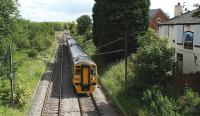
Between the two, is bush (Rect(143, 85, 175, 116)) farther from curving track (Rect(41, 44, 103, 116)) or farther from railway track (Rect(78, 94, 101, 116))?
curving track (Rect(41, 44, 103, 116))

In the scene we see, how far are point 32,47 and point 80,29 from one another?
51941 mm

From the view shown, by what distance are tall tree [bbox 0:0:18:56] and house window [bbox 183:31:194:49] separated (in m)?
13.3

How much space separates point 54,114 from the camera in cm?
2589

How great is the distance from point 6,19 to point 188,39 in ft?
45.8

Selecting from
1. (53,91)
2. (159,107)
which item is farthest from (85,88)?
(159,107)

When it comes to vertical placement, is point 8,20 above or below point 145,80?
above

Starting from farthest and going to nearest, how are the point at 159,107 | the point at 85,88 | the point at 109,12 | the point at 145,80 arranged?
the point at 109,12 → the point at 85,88 → the point at 145,80 → the point at 159,107

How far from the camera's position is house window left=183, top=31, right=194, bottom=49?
3028cm

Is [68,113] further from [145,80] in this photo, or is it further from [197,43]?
[197,43]

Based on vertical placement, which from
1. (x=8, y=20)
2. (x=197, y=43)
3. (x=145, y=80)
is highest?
Answer: (x=8, y=20)

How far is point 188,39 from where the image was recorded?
30984 millimetres

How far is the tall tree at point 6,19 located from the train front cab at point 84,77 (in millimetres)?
6153

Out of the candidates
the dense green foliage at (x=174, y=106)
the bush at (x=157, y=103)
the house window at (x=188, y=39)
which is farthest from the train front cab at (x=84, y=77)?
the dense green foliage at (x=174, y=106)

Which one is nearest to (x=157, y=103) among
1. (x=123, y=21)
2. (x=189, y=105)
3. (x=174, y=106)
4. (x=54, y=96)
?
(x=174, y=106)
